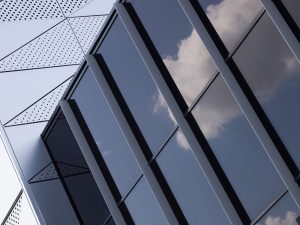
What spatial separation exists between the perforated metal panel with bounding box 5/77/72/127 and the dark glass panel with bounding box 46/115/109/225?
0.73 m

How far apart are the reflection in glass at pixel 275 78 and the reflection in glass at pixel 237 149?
0.50 m

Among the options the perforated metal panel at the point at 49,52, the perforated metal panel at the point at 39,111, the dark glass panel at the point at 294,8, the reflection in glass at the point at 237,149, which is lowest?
the reflection in glass at the point at 237,149

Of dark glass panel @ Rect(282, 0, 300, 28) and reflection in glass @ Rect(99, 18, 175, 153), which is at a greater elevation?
reflection in glass @ Rect(99, 18, 175, 153)

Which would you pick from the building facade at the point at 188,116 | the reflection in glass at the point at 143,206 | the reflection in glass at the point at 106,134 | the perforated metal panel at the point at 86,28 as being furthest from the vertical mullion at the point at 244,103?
the perforated metal panel at the point at 86,28

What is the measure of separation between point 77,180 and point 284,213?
654 cm

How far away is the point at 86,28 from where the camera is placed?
63.9 ft

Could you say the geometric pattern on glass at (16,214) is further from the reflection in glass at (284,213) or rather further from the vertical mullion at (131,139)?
the reflection in glass at (284,213)

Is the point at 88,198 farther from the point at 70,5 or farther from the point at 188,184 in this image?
the point at 70,5

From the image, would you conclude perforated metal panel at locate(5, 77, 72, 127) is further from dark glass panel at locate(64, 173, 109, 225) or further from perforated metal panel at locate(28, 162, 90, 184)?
dark glass panel at locate(64, 173, 109, 225)

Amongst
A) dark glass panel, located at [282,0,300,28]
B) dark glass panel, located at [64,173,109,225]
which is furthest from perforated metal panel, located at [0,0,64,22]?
dark glass panel, located at [282,0,300,28]

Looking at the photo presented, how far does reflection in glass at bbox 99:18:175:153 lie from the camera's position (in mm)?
12680

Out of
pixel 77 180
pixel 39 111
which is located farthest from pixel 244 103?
pixel 39 111

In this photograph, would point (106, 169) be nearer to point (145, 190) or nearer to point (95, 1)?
point (145, 190)

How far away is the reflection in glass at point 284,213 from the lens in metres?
10.0
